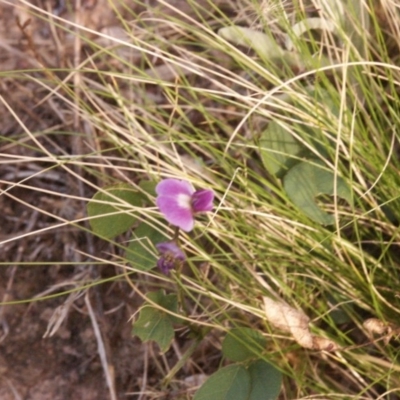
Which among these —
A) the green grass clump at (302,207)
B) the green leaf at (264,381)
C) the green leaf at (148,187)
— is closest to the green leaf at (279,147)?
the green grass clump at (302,207)

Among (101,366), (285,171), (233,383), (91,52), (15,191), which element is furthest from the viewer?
(91,52)

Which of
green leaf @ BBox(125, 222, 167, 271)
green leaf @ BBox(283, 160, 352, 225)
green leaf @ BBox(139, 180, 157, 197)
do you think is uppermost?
green leaf @ BBox(283, 160, 352, 225)

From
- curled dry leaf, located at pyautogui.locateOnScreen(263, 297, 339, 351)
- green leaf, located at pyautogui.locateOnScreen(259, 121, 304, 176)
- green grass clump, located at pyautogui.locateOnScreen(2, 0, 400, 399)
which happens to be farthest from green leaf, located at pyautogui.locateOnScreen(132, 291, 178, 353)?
green leaf, located at pyautogui.locateOnScreen(259, 121, 304, 176)

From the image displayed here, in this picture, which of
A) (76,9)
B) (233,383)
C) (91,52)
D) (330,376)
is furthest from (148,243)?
(76,9)

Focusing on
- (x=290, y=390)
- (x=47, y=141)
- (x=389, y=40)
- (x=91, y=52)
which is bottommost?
(x=290, y=390)

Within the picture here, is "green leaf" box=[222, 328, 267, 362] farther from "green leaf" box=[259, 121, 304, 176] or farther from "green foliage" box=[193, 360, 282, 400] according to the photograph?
"green leaf" box=[259, 121, 304, 176]

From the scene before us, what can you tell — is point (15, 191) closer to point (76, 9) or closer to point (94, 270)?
point (94, 270)

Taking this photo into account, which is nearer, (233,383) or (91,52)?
(233,383)
